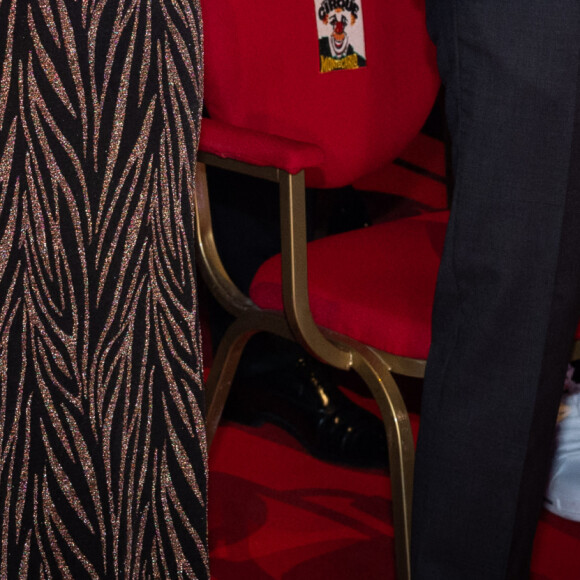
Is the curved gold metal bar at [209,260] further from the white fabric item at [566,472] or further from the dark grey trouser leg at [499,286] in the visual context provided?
the white fabric item at [566,472]

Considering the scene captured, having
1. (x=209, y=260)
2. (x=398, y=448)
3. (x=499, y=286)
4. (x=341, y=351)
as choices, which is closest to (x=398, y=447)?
(x=398, y=448)

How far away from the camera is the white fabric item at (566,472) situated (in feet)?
4.49

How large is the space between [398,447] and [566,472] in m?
0.45

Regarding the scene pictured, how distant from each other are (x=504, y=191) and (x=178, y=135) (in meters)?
0.31

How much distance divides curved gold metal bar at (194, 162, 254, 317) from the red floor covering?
0.38 metres

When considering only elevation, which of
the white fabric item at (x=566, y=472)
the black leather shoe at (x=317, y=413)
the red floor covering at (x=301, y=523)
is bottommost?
the red floor covering at (x=301, y=523)

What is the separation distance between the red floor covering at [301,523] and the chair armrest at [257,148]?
1.98ft

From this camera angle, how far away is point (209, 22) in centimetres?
116

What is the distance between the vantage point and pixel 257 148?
1009 mm

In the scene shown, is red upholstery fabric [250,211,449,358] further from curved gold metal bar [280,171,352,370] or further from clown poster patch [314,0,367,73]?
clown poster patch [314,0,367,73]

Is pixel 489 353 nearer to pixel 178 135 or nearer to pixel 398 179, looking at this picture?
pixel 178 135

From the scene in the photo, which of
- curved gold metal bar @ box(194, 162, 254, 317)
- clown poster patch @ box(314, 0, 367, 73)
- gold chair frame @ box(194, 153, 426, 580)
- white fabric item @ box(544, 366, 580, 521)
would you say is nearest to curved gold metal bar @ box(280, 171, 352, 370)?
gold chair frame @ box(194, 153, 426, 580)

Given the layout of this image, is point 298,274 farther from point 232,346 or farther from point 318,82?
point 318,82

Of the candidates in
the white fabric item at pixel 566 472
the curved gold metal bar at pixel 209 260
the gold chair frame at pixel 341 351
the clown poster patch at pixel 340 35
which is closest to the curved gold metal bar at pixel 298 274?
the gold chair frame at pixel 341 351
